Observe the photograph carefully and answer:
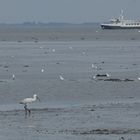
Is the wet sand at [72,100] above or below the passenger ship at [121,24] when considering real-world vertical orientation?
below

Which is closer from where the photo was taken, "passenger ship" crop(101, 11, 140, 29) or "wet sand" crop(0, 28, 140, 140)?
"wet sand" crop(0, 28, 140, 140)

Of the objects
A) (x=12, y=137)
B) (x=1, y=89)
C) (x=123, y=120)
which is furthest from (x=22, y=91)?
(x=12, y=137)

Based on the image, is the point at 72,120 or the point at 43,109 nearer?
the point at 72,120

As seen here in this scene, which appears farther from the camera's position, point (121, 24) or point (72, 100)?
point (121, 24)

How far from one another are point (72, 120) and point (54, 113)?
2.06 metres

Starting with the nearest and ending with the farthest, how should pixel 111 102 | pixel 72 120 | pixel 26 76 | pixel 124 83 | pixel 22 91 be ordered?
pixel 72 120 < pixel 111 102 < pixel 22 91 < pixel 124 83 < pixel 26 76

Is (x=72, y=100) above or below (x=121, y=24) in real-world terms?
below

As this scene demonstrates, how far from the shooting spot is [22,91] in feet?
111

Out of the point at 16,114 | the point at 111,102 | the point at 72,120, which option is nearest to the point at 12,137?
the point at 72,120

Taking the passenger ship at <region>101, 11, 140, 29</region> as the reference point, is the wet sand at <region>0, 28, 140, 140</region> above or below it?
below

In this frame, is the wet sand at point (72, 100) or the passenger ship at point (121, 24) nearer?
the wet sand at point (72, 100)

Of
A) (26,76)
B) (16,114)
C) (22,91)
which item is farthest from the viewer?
(26,76)

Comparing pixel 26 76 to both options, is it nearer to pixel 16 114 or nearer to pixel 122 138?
pixel 16 114

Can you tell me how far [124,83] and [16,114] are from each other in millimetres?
12274
